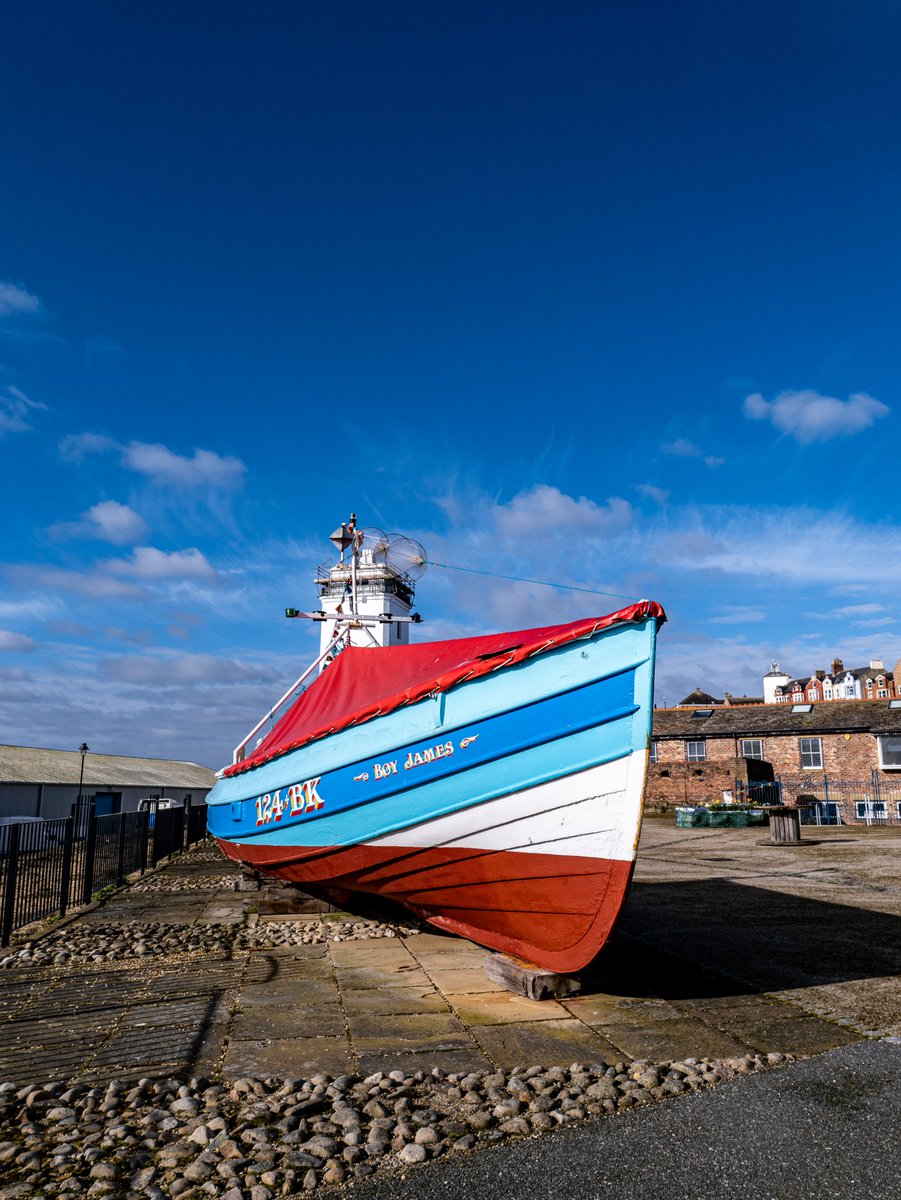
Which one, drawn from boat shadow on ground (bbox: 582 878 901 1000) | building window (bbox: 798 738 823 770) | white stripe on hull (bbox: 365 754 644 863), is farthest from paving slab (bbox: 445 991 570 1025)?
building window (bbox: 798 738 823 770)

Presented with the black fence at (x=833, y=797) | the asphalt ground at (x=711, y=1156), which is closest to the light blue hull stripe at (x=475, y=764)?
the asphalt ground at (x=711, y=1156)

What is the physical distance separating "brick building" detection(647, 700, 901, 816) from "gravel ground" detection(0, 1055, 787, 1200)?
30730 millimetres

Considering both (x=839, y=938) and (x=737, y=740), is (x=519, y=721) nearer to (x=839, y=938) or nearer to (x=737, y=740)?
(x=839, y=938)

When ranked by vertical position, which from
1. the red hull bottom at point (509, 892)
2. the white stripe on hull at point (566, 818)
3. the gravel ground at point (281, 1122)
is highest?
the white stripe on hull at point (566, 818)

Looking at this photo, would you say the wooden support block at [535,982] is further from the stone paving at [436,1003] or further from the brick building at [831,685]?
the brick building at [831,685]

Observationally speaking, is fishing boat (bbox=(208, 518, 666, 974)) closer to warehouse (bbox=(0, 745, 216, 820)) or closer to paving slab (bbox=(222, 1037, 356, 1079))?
paving slab (bbox=(222, 1037, 356, 1079))

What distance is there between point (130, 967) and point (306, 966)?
172 centimetres

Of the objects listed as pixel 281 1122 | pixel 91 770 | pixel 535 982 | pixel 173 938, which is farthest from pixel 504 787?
pixel 91 770

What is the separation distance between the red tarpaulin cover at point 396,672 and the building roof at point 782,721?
27.9 meters

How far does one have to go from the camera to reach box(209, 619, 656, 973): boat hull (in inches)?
224

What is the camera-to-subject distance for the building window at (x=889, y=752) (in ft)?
105

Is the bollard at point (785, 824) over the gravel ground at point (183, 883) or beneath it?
over

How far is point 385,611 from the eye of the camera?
40.9 m

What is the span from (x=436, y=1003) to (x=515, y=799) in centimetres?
174
